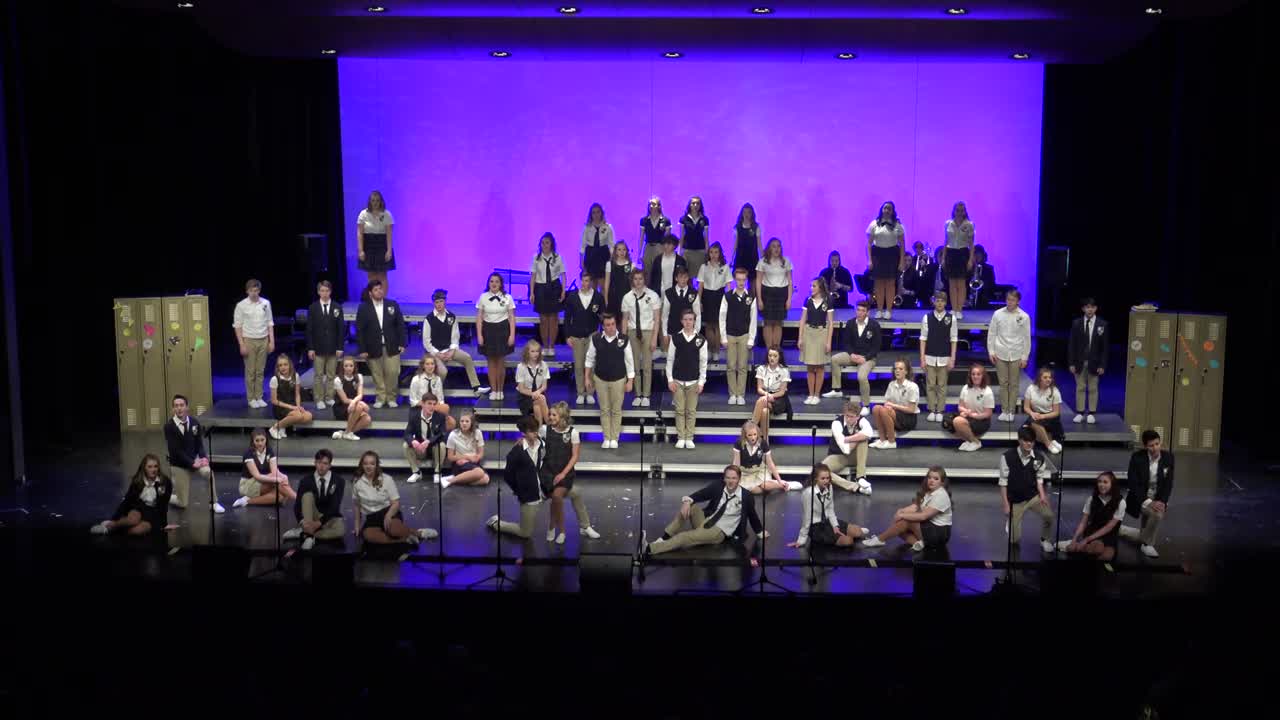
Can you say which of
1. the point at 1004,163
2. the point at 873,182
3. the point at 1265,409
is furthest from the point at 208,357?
the point at 1265,409

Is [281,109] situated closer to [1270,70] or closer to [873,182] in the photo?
[873,182]

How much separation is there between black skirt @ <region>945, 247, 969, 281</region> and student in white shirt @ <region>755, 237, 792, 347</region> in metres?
2.22

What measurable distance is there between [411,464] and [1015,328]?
19.8ft

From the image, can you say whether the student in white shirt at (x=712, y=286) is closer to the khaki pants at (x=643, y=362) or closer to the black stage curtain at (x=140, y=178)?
the khaki pants at (x=643, y=362)

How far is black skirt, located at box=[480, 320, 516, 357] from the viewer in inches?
572

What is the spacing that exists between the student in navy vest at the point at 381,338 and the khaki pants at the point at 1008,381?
6.03 m

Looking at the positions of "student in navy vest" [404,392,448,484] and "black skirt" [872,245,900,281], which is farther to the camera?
"black skirt" [872,245,900,281]

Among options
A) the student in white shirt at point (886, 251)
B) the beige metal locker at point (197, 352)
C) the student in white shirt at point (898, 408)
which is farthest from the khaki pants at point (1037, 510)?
the beige metal locker at point (197, 352)

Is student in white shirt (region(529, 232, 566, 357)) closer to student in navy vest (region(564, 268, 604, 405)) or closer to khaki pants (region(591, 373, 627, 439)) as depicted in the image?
student in navy vest (region(564, 268, 604, 405))

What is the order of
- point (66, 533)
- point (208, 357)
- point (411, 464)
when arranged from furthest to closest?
point (208, 357)
point (411, 464)
point (66, 533)

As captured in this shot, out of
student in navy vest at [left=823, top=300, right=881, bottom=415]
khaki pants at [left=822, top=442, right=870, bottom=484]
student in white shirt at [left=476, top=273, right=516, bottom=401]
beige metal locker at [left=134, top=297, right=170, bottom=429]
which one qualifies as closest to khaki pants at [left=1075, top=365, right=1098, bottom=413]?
student in navy vest at [left=823, top=300, right=881, bottom=415]

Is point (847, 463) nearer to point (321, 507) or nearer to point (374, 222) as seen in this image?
point (321, 507)

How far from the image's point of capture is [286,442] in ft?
46.3

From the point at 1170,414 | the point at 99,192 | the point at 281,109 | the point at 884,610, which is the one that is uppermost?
the point at 281,109
